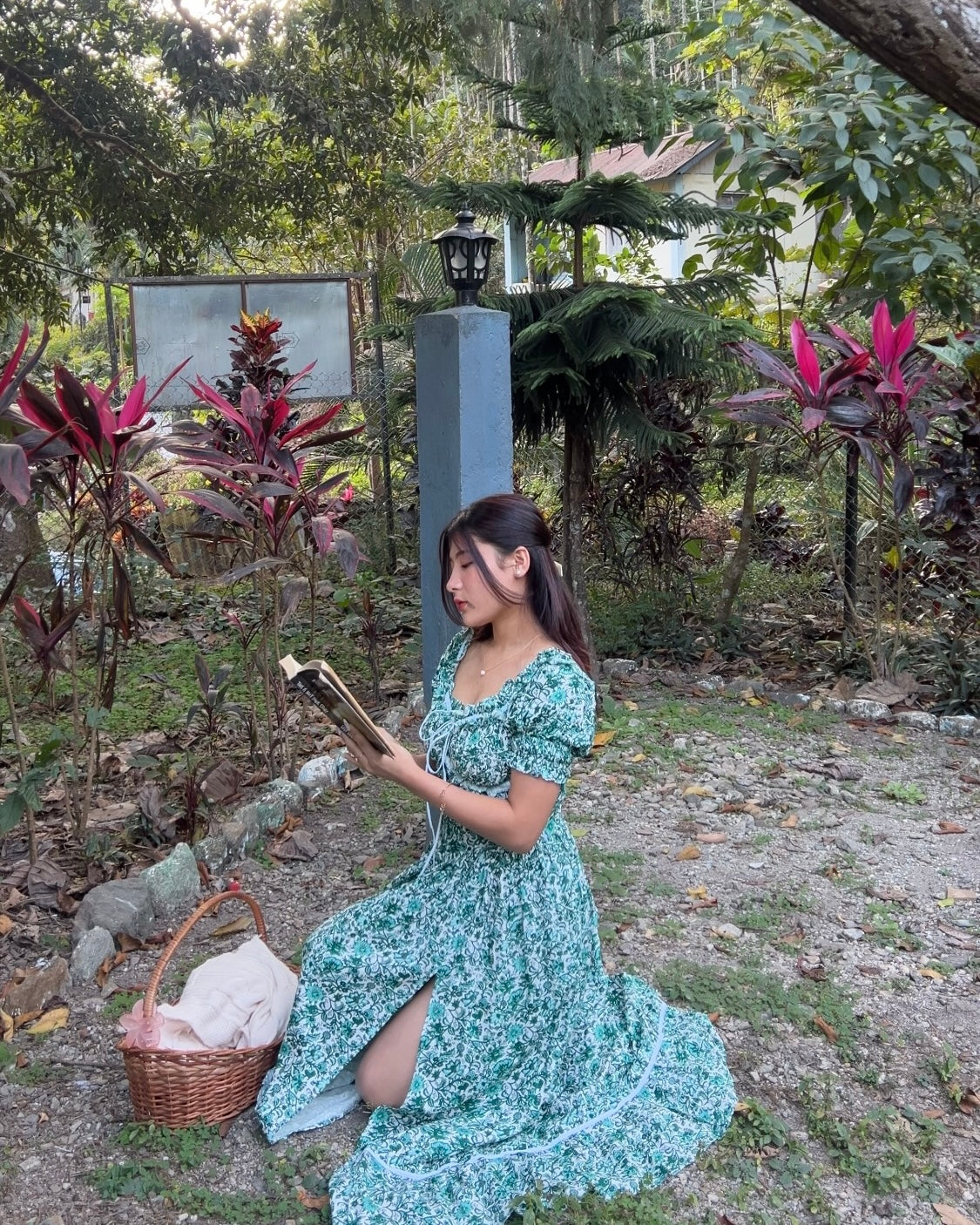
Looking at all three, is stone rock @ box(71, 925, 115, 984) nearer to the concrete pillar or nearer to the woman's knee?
the woman's knee

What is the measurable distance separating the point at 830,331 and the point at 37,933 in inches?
152

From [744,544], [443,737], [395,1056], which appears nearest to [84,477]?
[443,737]

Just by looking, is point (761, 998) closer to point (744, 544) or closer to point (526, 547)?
point (526, 547)

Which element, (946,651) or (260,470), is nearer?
(260,470)

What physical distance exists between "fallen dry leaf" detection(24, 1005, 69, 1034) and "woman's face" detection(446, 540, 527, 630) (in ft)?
4.64

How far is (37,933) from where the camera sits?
10.2 feet

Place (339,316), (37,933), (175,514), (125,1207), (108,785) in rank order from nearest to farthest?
(125,1207), (37,933), (108,785), (339,316), (175,514)

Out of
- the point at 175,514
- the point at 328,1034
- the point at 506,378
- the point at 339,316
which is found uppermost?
the point at 339,316

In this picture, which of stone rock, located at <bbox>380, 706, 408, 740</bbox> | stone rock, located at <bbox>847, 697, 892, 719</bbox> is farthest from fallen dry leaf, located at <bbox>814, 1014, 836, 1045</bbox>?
stone rock, located at <bbox>847, 697, 892, 719</bbox>

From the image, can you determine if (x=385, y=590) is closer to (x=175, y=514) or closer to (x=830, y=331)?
(x=175, y=514)

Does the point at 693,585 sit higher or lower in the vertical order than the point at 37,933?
higher

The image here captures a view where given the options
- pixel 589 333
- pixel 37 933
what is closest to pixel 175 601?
pixel 589 333

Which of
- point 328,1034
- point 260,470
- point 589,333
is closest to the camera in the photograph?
point 328,1034

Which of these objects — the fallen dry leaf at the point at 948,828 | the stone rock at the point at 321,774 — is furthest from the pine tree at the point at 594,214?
the fallen dry leaf at the point at 948,828
